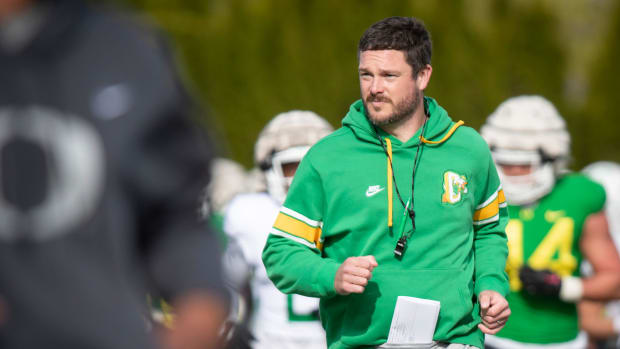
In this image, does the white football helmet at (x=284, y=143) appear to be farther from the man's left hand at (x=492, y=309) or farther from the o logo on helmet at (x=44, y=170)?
the o logo on helmet at (x=44, y=170)

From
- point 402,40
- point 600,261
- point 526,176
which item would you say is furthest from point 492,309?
point 526,176

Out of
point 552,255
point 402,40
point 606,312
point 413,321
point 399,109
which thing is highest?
point 402,40

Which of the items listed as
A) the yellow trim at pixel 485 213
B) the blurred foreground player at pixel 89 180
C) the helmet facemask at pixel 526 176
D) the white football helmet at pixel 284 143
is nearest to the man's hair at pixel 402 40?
the yellow trim at pixel 485 213

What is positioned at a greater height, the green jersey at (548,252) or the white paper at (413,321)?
the white paper at (413,321)

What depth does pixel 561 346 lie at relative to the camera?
637cm

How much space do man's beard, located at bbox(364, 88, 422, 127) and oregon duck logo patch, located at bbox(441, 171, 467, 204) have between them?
1.04 feet

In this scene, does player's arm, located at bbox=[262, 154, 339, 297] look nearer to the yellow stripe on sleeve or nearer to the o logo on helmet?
the yellow stripe on sleeve

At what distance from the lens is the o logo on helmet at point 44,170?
6.48ft

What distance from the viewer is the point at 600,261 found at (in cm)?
623

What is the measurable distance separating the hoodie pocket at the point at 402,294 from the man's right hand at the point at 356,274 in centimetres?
29

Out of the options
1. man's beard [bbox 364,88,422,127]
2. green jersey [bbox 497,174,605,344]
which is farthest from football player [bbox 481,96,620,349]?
man's beard [bbox 364,88,422,127]

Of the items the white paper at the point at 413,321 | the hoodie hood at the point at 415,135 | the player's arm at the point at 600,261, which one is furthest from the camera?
the player's arm at the point at 600,261

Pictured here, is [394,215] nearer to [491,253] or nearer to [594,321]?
[491,253]

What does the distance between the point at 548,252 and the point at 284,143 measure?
178 centimetres
